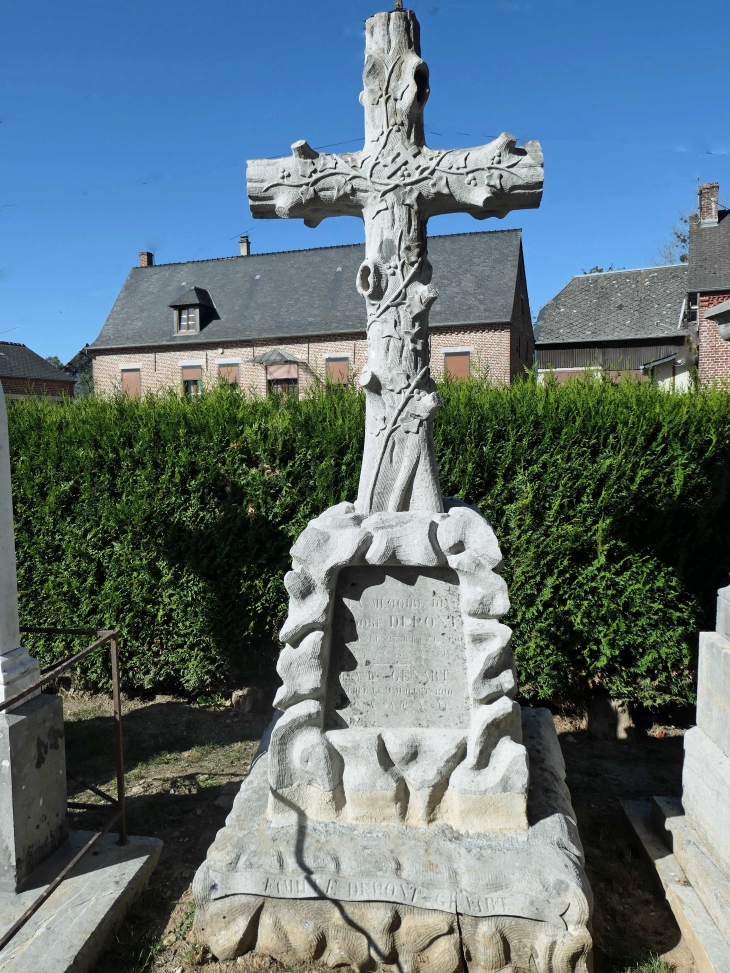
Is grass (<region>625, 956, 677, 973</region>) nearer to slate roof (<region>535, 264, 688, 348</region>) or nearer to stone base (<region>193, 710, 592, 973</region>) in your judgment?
stone base (<region>193, 710, 592, 973</region>)

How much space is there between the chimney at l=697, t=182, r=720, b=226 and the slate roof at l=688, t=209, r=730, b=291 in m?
0.23

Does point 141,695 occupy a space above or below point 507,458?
below

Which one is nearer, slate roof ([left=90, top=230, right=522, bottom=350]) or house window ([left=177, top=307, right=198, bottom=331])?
slate roof ([left=90, top=230, right=522, bottom=350])

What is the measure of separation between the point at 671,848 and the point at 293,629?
2.41m

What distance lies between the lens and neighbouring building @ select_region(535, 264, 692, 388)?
23219 millimetres

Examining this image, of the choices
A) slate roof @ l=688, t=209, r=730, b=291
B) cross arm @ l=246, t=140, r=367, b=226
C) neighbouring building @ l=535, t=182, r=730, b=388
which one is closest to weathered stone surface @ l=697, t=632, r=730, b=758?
cross arm @ l=246, t=140, r=367, b=226

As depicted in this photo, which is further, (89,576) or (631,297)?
(631,297)

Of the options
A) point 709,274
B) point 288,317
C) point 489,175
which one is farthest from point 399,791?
point 288,317

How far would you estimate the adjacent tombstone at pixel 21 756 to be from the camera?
3.01 metres

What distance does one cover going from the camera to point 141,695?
19.7 feet

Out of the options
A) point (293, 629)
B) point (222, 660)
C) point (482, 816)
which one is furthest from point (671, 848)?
point (222, 660)

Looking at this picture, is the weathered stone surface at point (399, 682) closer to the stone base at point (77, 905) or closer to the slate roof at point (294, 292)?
the stone base at point (77, 905)

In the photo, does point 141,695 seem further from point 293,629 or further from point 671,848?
point 671,848

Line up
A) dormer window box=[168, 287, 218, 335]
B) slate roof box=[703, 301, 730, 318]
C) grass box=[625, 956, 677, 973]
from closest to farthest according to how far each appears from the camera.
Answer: grass box=[625, 956, 677, 973] → slate roof box=[703, 301, 730, 318] → dormer window box=[168, 287, 218, 335]
